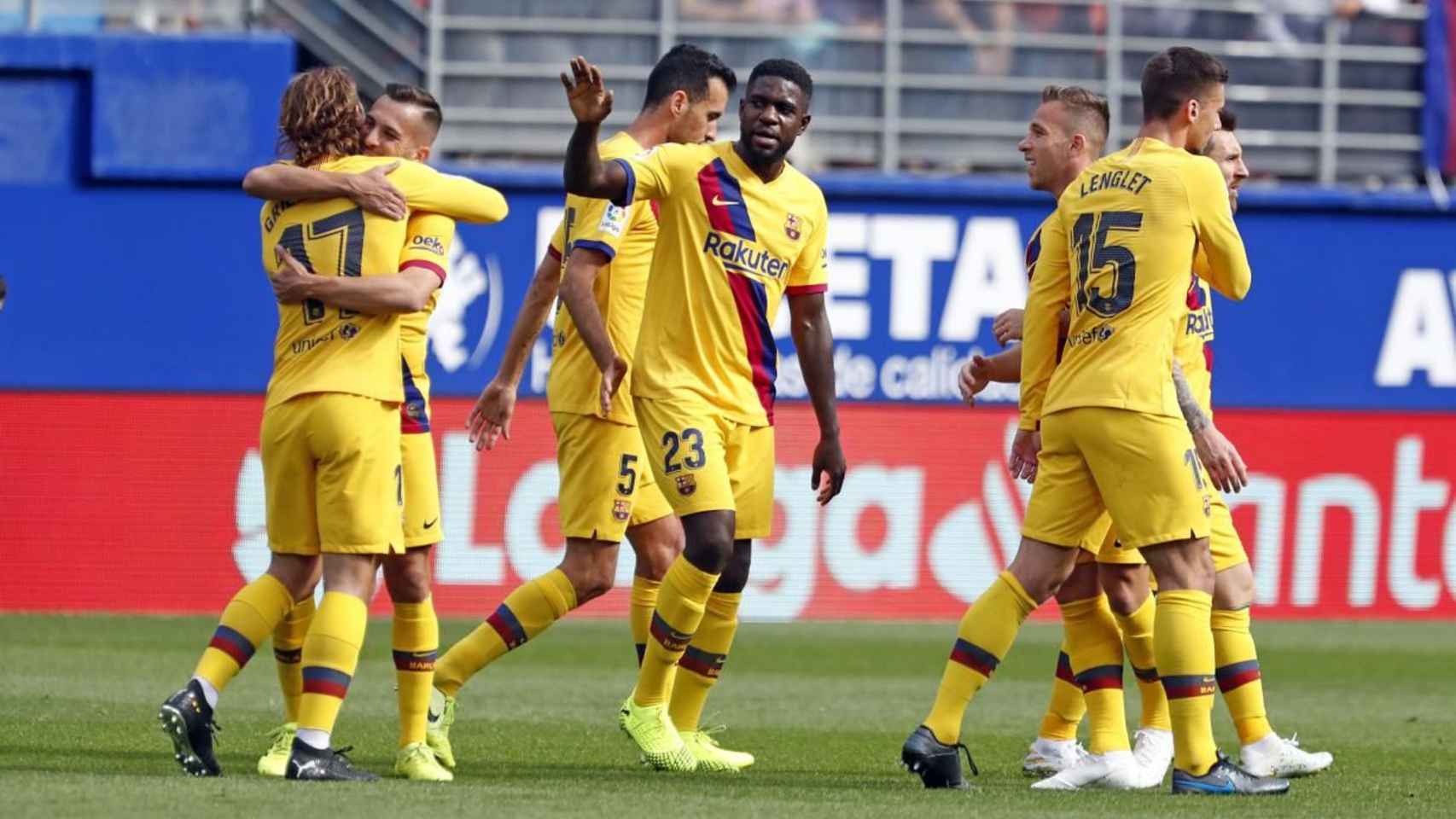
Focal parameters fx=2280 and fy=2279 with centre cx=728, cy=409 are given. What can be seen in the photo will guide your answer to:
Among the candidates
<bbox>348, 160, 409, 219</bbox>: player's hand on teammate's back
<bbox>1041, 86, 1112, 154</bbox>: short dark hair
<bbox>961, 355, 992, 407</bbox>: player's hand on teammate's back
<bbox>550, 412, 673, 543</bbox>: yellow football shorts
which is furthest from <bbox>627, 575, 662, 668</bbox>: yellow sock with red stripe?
<bbox>1041, 86, 1112, 154</bbox>: short dark hair

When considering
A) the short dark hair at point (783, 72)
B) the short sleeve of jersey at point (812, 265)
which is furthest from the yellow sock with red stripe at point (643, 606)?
the short dark hair at point (783, 72)

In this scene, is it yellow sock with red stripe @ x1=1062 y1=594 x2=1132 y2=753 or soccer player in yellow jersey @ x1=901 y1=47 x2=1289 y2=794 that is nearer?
soccer player in yellow jersey @ x1=901 y1=47 x2=1289 y2=794

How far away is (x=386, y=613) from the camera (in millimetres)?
13617

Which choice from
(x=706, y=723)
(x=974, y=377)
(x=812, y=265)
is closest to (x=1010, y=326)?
(x=974, y=377)

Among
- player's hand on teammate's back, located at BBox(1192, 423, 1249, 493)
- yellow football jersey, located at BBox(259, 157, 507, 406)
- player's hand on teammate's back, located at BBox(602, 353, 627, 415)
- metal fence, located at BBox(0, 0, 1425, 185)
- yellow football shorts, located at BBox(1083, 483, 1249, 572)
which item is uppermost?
metal fence, located at BBox(0, 0, 1425, 185)

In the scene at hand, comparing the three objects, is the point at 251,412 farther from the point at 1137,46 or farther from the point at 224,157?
the point at 1137,46

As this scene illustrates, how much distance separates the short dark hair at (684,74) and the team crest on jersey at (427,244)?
4.25 ft

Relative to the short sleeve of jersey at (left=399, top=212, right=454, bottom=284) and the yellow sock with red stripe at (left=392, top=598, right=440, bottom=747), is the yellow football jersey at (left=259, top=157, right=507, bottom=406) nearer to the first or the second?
the short sleeve of jersey at (left=399, top=212, right=454, bottom=284)

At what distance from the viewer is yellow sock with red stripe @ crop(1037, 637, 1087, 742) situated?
7230 millimetres

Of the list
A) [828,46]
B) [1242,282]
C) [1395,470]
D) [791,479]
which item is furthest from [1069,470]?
[828,46]

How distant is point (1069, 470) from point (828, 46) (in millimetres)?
10138

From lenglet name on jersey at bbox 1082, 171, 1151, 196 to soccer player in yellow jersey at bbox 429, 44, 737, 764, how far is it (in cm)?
153

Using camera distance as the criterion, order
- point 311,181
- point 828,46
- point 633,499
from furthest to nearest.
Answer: point 828,46 → point 633,499 → point 311,181

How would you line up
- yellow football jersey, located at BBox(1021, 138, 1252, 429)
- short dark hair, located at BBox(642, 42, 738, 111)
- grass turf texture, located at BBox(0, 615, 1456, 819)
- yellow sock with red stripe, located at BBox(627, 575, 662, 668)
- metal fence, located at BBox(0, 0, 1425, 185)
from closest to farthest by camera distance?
grass turf texture, located at BBox(0, 615, 1456, 819), yellow football jersey, located at BBox(1021, 138, 1252, 429), short dark hair, located at BBox(642, 42, 738, 111), yellow sock with red stripe, located at BBox(627, 575, 662, 668), metal fence, located at BBox(0, 0, 1425, 185)
